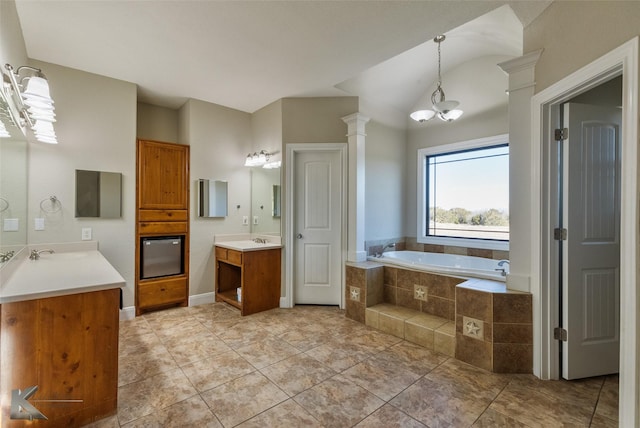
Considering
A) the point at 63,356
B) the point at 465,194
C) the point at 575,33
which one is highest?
the point at 575,33

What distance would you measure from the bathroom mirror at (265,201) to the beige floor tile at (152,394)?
78.6 inches

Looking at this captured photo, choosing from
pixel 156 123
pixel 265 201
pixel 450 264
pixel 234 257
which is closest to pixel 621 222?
pixel 450 264

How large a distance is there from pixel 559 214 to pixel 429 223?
235 centimetres

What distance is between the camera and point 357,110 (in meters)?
3.65

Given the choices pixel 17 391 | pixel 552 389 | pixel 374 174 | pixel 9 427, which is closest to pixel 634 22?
pixel 552 389

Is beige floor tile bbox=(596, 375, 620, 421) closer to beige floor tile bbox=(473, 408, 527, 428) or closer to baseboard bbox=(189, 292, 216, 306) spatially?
beige floor tile bbox=(473, 408, 527, 428)

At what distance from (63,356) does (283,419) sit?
49.8 inches

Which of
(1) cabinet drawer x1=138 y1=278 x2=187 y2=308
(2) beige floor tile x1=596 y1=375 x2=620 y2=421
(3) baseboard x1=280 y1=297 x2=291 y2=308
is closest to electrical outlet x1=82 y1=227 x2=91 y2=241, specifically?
(1) cabinet drawer x1=138 y1=278 x2=187 y2=308

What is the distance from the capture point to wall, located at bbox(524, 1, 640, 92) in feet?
4.80

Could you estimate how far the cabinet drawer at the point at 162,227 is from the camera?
337 centimetres

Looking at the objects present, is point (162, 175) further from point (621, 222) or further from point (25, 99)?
point (621, 222)

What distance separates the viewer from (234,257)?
3.53 m

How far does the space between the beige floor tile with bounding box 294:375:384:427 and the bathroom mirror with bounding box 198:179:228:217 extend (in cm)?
263

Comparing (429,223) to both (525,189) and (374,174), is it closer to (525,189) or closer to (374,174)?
(374,174)
